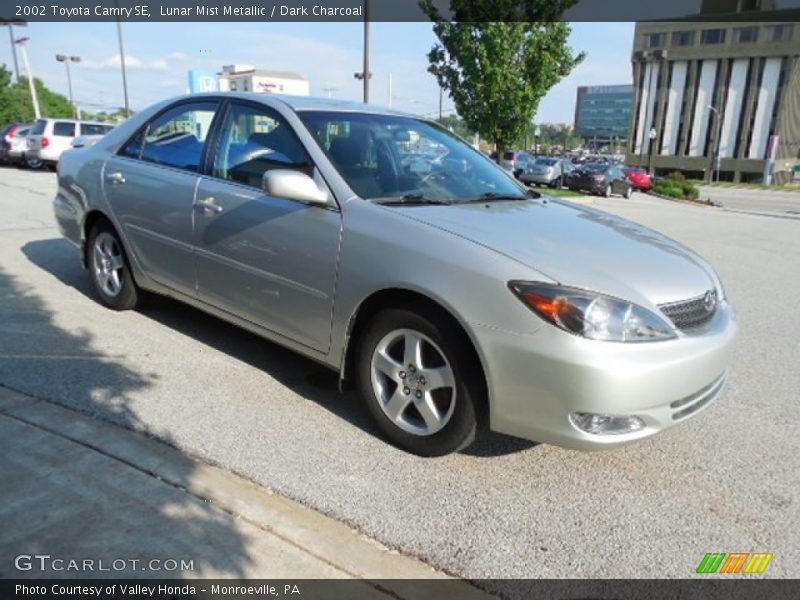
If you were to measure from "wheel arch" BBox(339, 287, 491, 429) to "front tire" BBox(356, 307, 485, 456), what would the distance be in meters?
0.02

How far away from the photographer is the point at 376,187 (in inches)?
132

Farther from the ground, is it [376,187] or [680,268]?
[376,187]

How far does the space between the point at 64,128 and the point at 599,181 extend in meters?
20.9

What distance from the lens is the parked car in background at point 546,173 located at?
93.6 ft

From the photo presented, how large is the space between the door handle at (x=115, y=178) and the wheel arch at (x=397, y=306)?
96.6 inches

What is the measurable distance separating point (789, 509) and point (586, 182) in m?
26.8

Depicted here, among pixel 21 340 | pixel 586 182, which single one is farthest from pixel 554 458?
pixel 586 182

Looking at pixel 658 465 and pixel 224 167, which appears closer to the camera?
pixel 658 465

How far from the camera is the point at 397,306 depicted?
295 centimetres

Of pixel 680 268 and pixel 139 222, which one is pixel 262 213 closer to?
pixel 139 222

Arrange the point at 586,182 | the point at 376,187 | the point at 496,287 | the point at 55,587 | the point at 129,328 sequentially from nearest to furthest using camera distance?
1. the point at 55,587
2. the point at 496,287
3. the point at 376,187
4. the point at 129,328
5. the point at 586,182

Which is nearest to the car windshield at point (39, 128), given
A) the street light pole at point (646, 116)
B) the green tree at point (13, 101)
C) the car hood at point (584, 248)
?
the car hood at point (584, 248)

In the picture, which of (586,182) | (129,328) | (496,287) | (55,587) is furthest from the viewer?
(586,182)

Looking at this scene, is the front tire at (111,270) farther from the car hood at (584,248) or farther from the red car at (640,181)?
the red car at (640,181)
